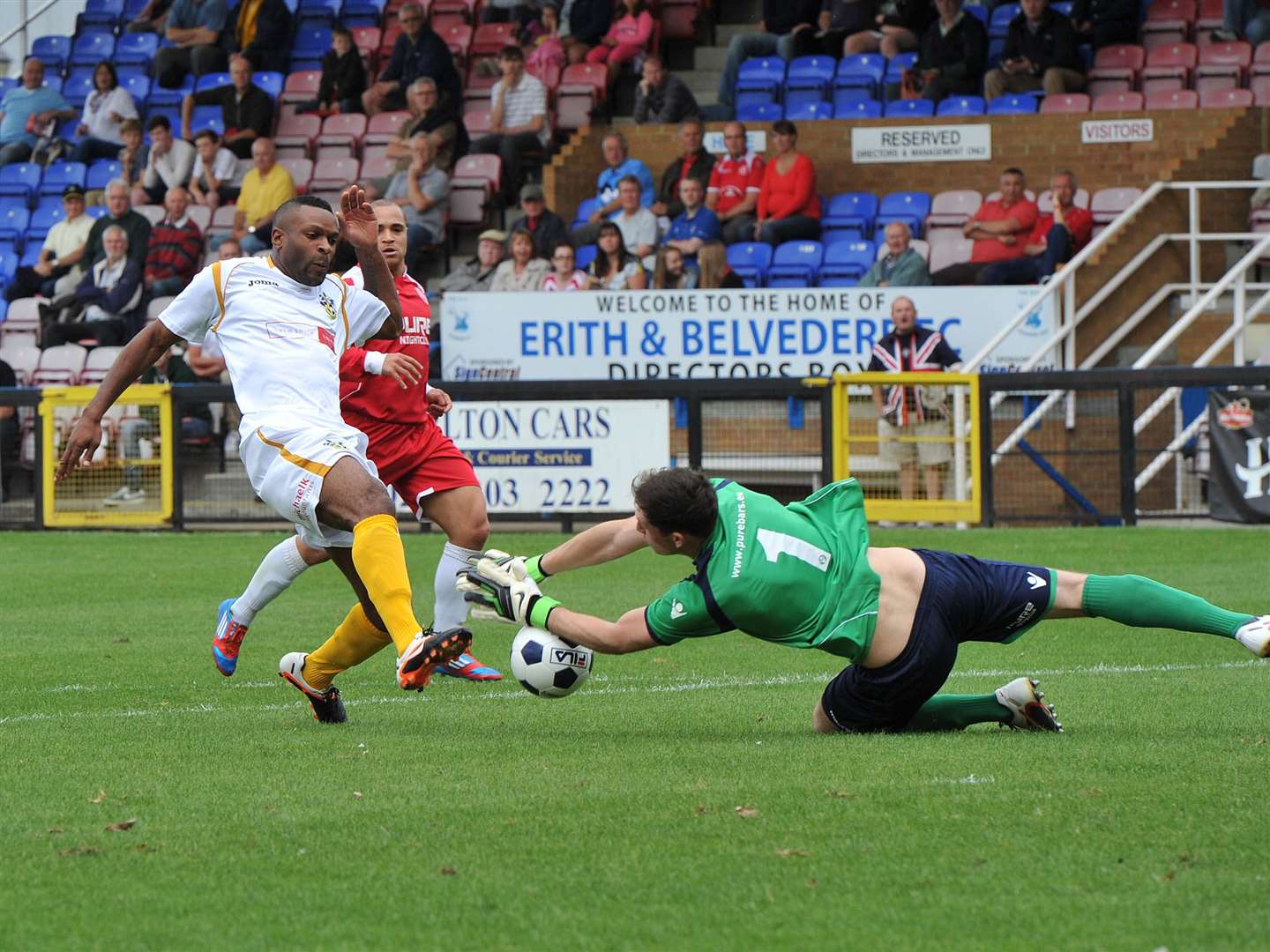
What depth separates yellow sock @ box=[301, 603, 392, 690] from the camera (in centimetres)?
710

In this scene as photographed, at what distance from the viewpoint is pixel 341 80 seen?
912 inches

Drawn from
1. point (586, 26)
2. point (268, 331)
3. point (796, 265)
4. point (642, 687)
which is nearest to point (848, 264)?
point (796, 265)

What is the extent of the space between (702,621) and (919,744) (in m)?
0.94

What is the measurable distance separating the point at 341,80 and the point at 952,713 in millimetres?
18196

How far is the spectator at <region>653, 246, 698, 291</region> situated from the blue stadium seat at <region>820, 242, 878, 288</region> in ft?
5.44

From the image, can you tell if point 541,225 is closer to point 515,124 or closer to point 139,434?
point 515,124

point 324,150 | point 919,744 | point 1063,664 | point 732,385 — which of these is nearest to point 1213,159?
point 732,385

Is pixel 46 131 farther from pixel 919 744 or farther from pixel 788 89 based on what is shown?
pixel 919 744

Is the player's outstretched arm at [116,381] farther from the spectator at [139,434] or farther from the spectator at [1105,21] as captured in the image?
the spectator at [1105,21]

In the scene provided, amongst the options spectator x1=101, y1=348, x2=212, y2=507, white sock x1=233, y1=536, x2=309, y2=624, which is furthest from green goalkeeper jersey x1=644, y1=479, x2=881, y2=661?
spectator x1=101, y1=348, x2=212, y2=507

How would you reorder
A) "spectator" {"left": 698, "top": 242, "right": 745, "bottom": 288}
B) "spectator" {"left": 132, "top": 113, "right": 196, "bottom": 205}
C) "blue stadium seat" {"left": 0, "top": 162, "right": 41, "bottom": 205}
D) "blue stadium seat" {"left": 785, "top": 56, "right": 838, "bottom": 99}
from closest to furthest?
"spectator" {"left": 698, "top": 242, "right": 745, "bottom": 288}
"blue stadium seat" {"left": 785, "top": 56, "right": 838, "bottom": 99}
"spectator" {"left": 132, "top": 113, "right": 196, "bottom": 205}
"blue stadium seat" {"left": 0, "top": 162, "right": 41, "bottom": 205}

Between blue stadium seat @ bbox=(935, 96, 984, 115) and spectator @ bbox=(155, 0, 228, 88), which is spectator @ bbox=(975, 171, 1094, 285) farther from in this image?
spectator @ bbox=(155, 0, 228, 88)

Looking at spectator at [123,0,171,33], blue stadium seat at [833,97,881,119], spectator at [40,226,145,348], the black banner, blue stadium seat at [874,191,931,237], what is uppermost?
spectator at [123,0,171,33]

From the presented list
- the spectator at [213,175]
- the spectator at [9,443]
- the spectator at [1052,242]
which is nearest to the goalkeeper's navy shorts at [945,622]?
the spectator at [1052,242]
